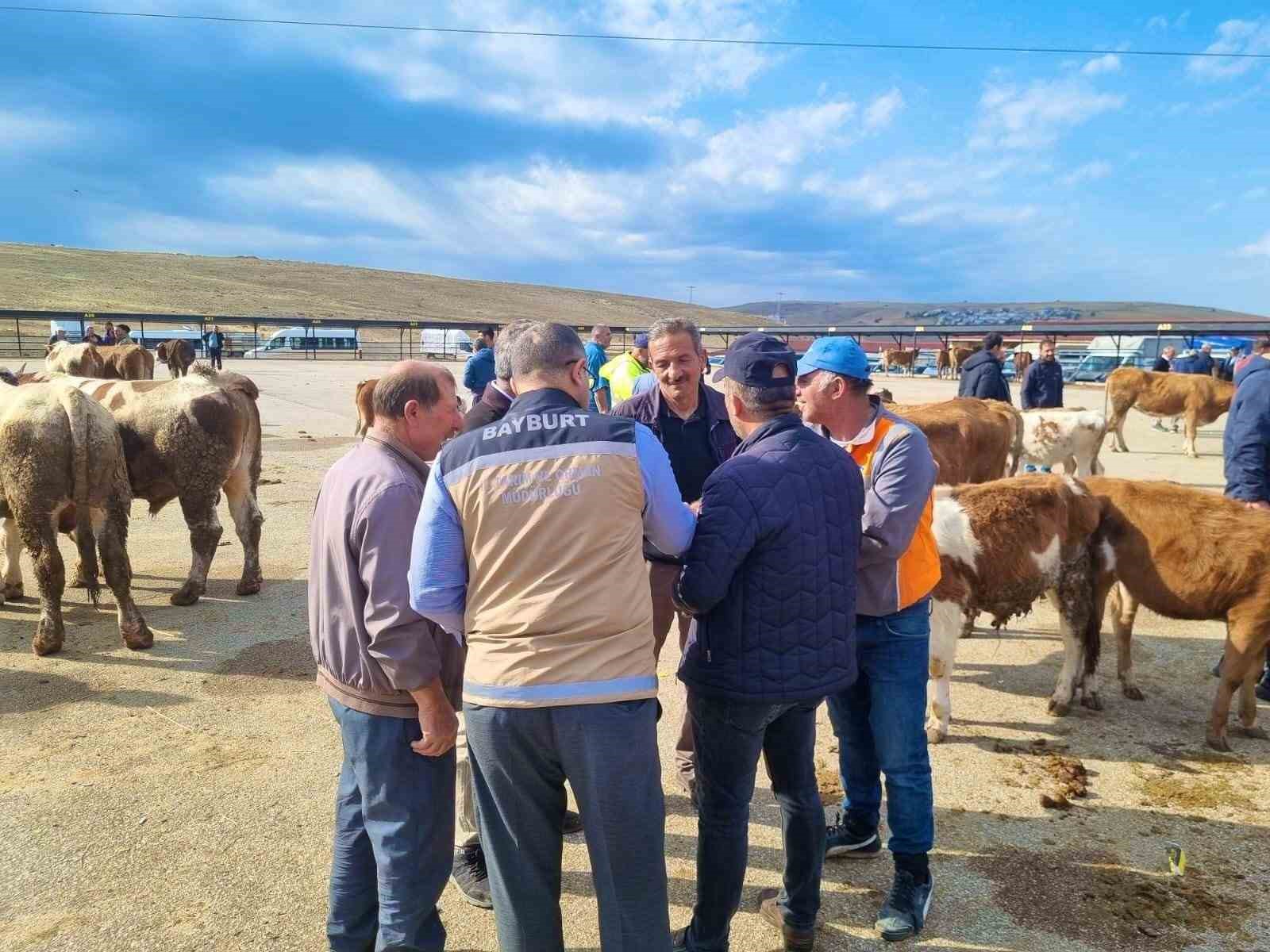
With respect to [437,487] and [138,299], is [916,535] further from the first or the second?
[138,299]

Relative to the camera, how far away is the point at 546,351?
2283 mm

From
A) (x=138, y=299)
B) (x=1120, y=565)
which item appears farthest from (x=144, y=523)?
(x=138, y=299)

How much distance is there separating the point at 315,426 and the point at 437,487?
16.2m

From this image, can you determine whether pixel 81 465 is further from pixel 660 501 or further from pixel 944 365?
pixel 944 365

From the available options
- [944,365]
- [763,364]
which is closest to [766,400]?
[763,364]

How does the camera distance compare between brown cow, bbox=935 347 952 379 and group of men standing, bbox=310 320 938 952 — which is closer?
group of men standing, bbox=310 320 938 952

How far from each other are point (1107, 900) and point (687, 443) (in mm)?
2609

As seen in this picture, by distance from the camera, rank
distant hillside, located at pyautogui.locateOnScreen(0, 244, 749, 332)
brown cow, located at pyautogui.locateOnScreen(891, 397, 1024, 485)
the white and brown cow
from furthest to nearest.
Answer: distant hillside, located at pyautogui.locateOnScreen(0, 244, 749, 332) → the white and brown cow → brown cow, located at pyautogui.locateOnScreen(891, 397, 1024, 485)

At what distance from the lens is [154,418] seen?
6.53 m

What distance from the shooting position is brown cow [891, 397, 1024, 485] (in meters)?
8.36

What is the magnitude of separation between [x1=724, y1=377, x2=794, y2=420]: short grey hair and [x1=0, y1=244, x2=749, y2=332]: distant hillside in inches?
2541

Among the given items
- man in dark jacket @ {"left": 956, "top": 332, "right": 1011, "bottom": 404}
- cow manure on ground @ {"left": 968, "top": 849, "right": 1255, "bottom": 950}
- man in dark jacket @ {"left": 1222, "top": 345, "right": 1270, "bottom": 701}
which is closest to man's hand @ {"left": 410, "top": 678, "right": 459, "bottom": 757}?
cow manure on ground @ {"left": 968, "top": 849, "right": 1255, "bottom": 950}

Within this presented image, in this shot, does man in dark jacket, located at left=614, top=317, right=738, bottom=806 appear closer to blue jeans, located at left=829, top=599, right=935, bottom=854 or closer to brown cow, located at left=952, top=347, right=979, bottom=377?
blue jeans, located at left=829, top=599, right=935, bottom=854

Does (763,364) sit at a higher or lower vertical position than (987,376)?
higher
